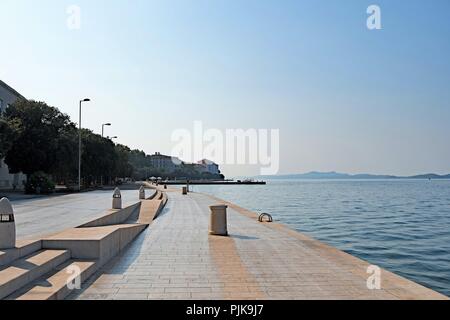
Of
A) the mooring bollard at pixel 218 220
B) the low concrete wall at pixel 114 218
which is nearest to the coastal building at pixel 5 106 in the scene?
the low concrete wall at pixel 114 218

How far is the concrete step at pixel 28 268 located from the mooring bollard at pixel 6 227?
1.16ft

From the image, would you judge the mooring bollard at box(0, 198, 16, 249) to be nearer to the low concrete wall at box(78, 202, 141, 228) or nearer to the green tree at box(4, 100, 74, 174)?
the low concrete wall at box(78, 202, 141, 228)

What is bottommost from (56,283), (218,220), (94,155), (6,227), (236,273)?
(236,273)

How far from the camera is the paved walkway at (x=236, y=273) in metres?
6.24

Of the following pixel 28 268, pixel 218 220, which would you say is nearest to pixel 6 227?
pixel 28 268

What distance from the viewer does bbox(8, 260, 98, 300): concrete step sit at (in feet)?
17.7

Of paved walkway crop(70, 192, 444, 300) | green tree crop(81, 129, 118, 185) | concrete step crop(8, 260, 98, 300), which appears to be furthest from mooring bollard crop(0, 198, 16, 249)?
green tree crop(81, 129, 118, 185)

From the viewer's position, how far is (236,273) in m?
7.60

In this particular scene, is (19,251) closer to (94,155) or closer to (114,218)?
(114,218)

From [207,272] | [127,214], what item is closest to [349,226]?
[127,214]

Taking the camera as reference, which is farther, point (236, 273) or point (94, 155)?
point (94, 155)

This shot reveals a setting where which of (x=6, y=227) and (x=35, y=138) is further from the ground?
(x=35, y=138)

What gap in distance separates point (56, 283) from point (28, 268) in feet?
1.76
